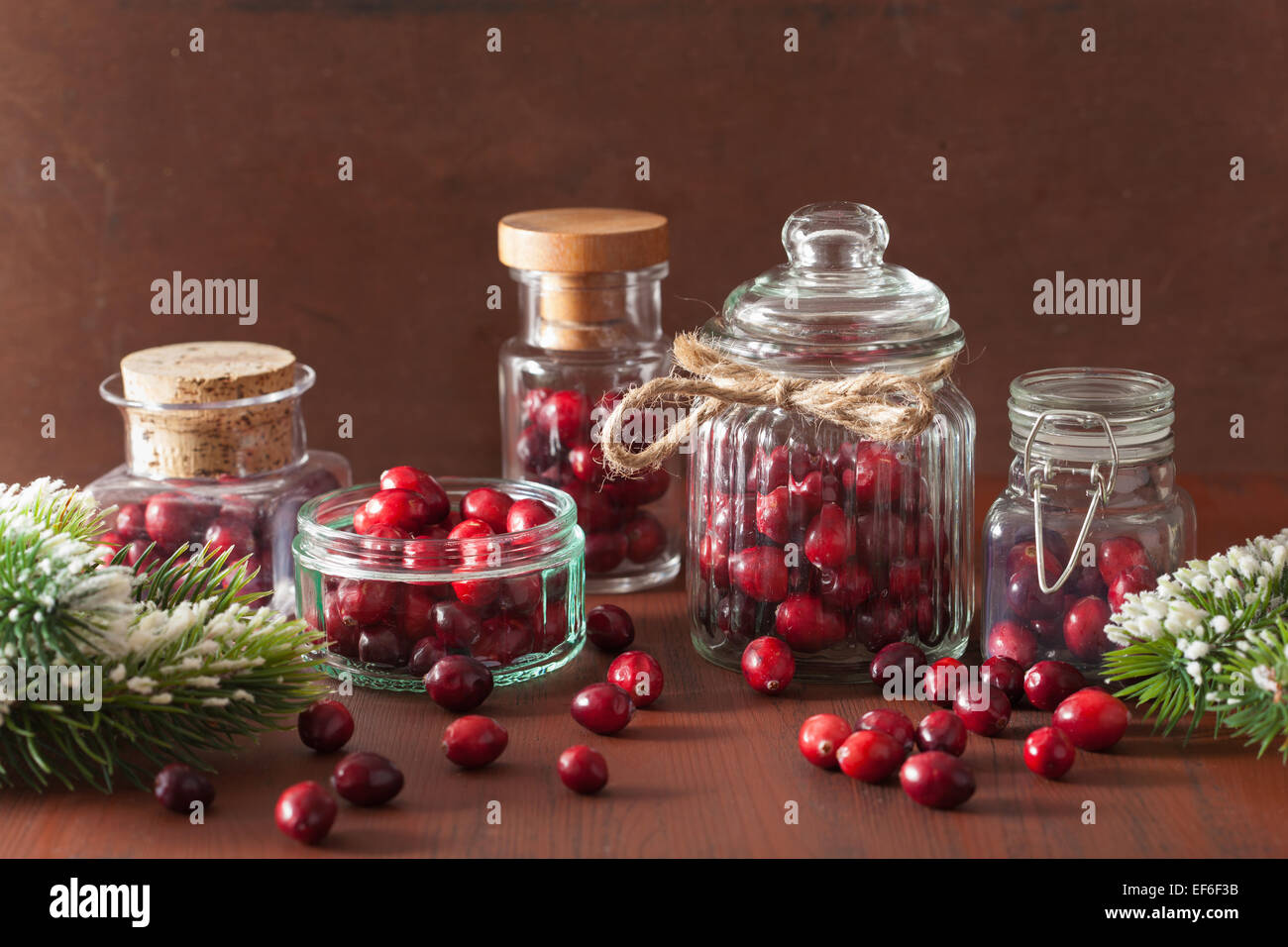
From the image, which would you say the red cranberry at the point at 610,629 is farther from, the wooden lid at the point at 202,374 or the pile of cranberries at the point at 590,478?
the wooden lid at the point at 202,374

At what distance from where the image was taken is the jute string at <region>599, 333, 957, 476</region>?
3.39 feet

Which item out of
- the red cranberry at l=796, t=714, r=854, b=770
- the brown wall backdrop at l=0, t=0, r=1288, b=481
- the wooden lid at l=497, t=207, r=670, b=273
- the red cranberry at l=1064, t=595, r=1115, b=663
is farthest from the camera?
the brown wall backdrop at l=0, t=0, r=1288, b=481

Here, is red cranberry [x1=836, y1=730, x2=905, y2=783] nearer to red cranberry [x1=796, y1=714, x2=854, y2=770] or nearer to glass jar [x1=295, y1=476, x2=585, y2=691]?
red cranberry [x1=796, y1=714, x2=854, y2=770]

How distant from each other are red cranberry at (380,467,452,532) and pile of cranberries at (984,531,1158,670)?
45 cm

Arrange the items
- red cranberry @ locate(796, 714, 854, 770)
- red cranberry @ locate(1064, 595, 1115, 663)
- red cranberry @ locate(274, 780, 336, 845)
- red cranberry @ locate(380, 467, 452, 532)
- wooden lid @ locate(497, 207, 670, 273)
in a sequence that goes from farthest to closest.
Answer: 1. wooden lid @ locate(497, 207, 670, 273)
2. red cranberry @ locate(380, 467, 452, 532)
3. red cranberry @ locate(1064, 595, 1115, 663)
4. red cranberry @ locate(796, 714, 854, 770)
5. red cranberry @ locate(274, 780, 336, 845)

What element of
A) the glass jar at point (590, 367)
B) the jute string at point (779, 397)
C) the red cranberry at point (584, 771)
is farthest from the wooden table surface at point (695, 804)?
the glass jar at point (590, 367)

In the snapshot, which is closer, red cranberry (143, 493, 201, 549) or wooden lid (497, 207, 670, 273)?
red cranberry (143, 493, 201, 549)

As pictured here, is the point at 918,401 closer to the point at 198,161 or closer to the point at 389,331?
the point at 389,331

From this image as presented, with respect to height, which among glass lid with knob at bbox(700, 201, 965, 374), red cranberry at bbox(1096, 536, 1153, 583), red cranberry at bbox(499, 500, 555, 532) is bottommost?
red cranberry at bbox(1096, 536, 1153, 583)

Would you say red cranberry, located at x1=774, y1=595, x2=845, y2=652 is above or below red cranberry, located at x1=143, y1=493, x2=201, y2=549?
below

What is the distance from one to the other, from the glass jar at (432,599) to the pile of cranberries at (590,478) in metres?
0.19

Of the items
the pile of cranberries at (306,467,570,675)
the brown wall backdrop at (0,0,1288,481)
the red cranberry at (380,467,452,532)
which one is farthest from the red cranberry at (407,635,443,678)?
the brown wall backdrop at (0,0,1288,481)

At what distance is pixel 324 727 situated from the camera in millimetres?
961

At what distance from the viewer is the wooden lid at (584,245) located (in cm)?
129
